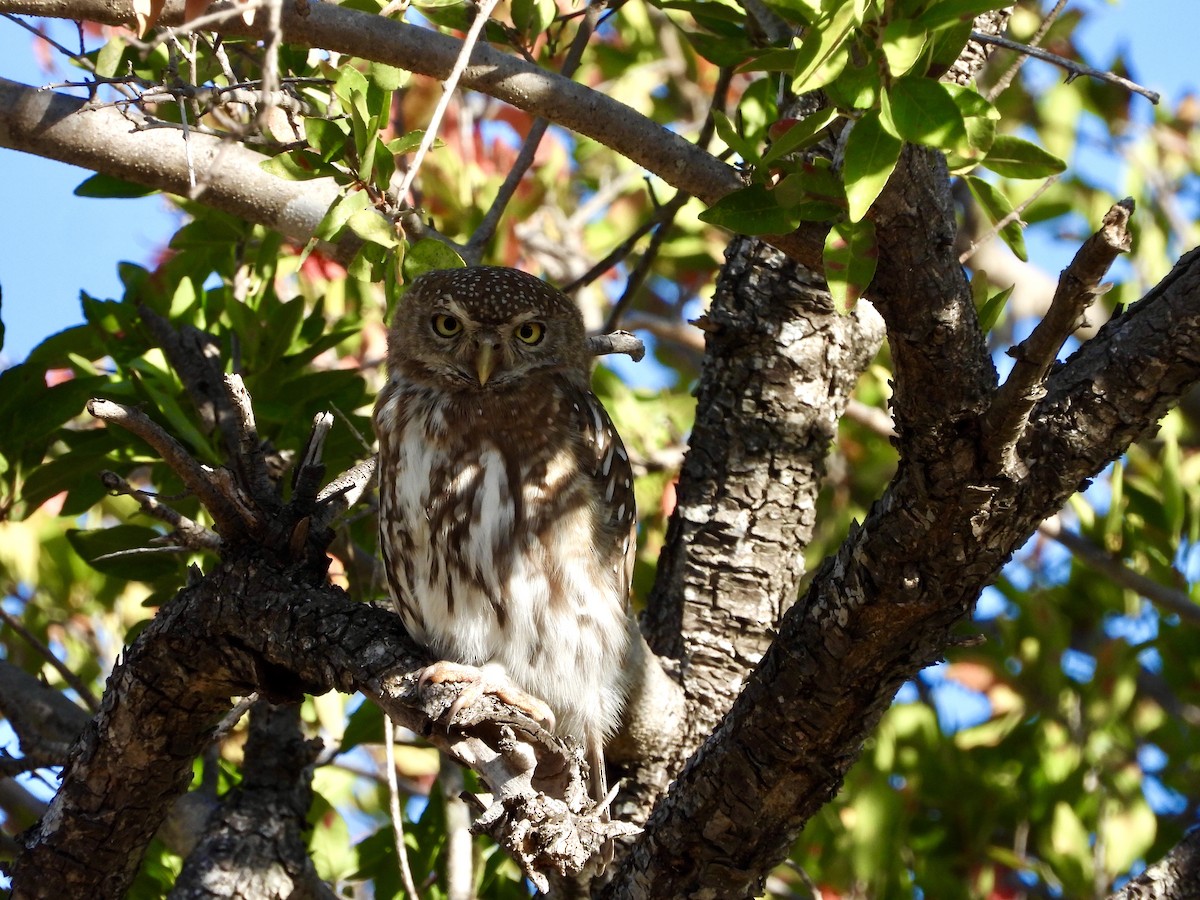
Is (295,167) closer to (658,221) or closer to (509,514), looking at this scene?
(509,514)

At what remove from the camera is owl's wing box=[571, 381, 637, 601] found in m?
3.25

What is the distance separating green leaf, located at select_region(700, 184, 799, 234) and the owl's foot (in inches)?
36.5

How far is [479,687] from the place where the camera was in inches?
99.3

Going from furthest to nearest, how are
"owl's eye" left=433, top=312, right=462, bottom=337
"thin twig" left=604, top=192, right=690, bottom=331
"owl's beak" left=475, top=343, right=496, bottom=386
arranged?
"thin twig" left=604, top=192, right=690, bottom=331 < "owl's eye" left=433, top=312, right=462, bottom=337 < "owl's beak" left=475, top=343, right=496, bottom=386

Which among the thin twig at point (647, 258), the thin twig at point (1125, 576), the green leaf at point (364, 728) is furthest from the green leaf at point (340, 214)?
the thin twig at point (1125, 576)

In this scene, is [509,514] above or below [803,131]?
above

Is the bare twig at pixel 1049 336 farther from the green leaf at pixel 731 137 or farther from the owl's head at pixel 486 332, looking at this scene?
the owl's head at pixel 486 332

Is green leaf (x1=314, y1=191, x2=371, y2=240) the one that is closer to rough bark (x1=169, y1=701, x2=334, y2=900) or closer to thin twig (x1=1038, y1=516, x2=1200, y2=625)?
rough bark (x1=169, y1=701, x2=334, y2=900)

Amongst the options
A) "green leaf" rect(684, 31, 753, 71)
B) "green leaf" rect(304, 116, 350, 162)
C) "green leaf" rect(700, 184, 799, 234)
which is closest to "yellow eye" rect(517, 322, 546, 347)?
"green leaf" rect(684, 31, 753, 71)

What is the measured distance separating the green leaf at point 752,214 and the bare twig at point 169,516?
1.14m

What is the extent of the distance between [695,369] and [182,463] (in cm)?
359

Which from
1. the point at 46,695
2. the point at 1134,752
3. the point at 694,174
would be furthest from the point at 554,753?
the point at 1134,752

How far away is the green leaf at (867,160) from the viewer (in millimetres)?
1842

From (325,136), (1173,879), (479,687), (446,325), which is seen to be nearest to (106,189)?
(446,325)
